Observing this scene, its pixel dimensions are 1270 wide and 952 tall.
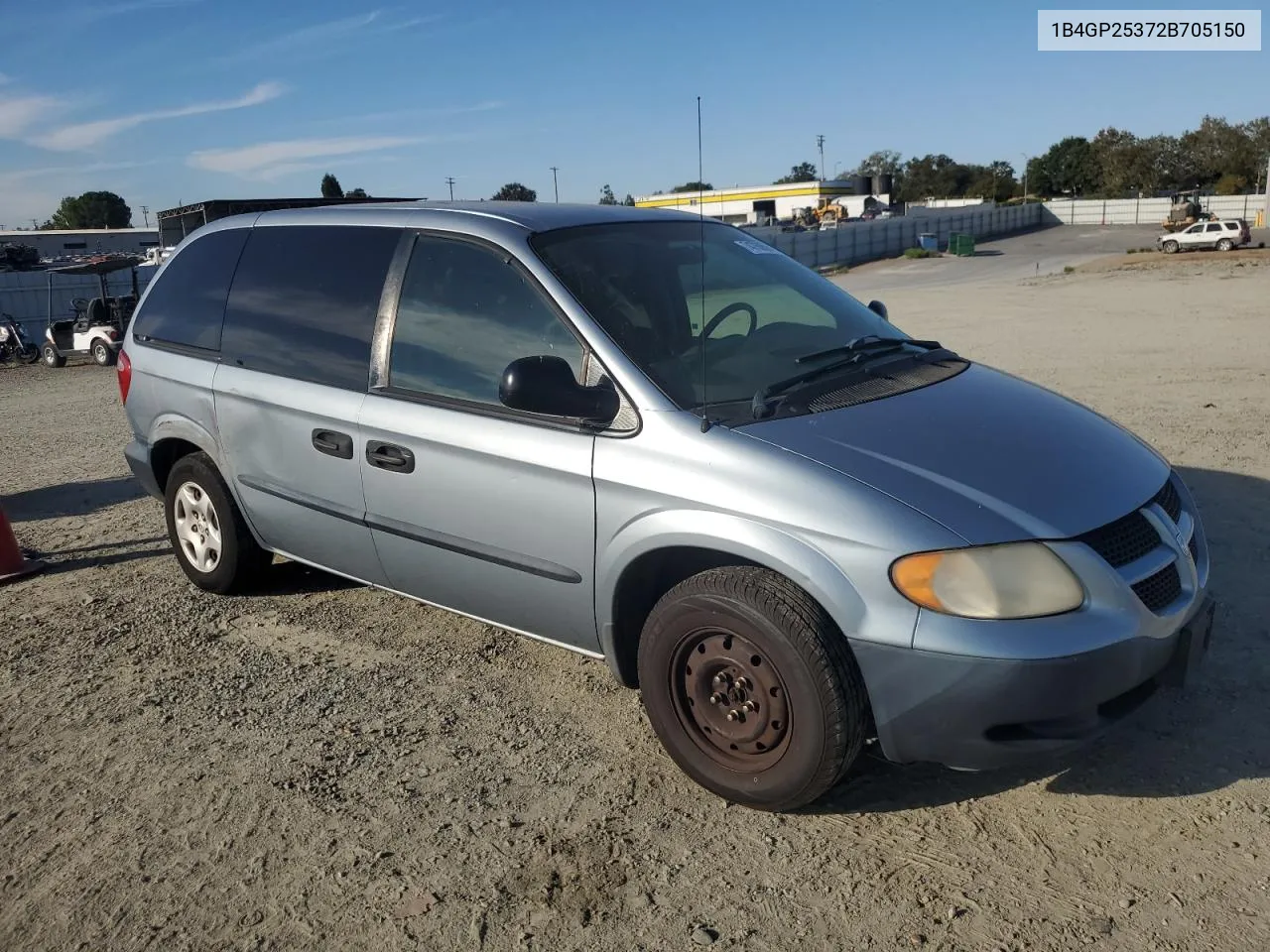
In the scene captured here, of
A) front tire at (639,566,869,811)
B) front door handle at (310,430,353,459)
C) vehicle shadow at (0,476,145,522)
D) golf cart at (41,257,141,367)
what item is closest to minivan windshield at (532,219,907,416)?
front tire at (639,566,869,811)

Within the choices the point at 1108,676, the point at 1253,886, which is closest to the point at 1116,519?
the point at 1108,676

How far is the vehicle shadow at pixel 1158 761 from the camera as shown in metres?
3.18

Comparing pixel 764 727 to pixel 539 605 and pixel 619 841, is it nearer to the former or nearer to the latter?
pixel 619 841

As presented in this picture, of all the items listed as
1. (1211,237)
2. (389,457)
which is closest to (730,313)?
(389,457)

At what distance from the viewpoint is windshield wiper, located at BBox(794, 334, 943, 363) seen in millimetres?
3689

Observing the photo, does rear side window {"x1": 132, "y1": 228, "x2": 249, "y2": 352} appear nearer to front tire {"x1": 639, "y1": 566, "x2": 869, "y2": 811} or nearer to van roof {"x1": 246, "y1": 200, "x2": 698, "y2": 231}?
van roof {"x1": 246, "y1": 200, "x2": 698, "y2": 231}

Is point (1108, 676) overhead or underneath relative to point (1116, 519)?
underneath

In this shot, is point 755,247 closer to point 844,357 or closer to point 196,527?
point 844,357

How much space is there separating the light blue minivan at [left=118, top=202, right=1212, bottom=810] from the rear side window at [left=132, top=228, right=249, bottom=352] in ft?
0.16

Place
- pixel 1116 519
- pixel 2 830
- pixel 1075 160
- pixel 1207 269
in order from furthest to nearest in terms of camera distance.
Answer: pixel 1075 160, pixel 1207 269, pixel 2 830, pixel 1116 519

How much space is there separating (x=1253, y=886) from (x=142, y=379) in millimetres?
5006

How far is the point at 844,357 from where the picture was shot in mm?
3727

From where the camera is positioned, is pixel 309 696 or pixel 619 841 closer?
pixel 619 841

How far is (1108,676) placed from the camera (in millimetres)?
2738
